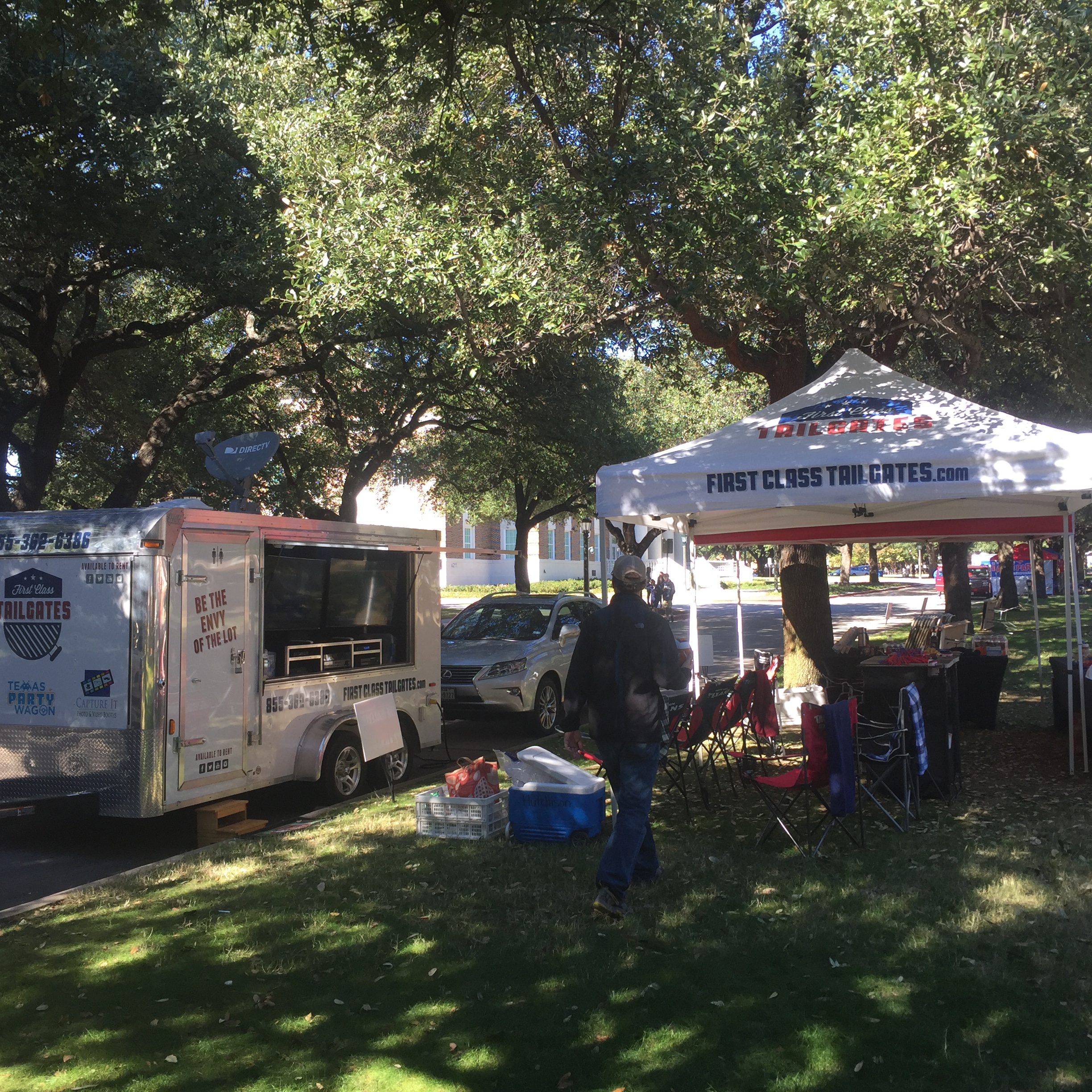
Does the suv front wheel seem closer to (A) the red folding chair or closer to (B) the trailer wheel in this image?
(A) the red folding chair

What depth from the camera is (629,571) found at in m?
5.33

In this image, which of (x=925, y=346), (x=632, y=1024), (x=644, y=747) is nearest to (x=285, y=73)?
(x=925, y=346)

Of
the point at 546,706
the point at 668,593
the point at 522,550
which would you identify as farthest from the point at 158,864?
the point at 668,593

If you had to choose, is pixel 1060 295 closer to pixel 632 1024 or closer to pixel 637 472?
pixel 637 472

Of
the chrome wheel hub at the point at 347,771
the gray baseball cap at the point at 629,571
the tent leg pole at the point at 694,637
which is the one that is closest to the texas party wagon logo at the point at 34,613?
the chrome wheel hub at the point at 347,771

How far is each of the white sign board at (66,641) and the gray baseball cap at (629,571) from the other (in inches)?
139

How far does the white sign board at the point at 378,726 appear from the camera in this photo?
26.1 ft

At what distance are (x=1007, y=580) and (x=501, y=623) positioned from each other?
23.8 m

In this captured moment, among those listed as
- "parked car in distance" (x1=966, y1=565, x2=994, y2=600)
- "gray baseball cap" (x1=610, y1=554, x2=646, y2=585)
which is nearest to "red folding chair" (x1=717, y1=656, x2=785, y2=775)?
"gray baseball cap" (x1=610, y1=554, x2=646, y2=585)

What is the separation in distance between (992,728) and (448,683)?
5.76 m

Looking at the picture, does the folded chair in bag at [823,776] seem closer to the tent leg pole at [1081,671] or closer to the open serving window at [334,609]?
the tent leg pole at [1081,671]

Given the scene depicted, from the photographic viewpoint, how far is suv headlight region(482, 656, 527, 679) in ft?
39.2

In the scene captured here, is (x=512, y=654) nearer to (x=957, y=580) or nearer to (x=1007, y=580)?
(x=957, y=580)

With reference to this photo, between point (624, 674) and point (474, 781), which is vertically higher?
point (624, 674)
